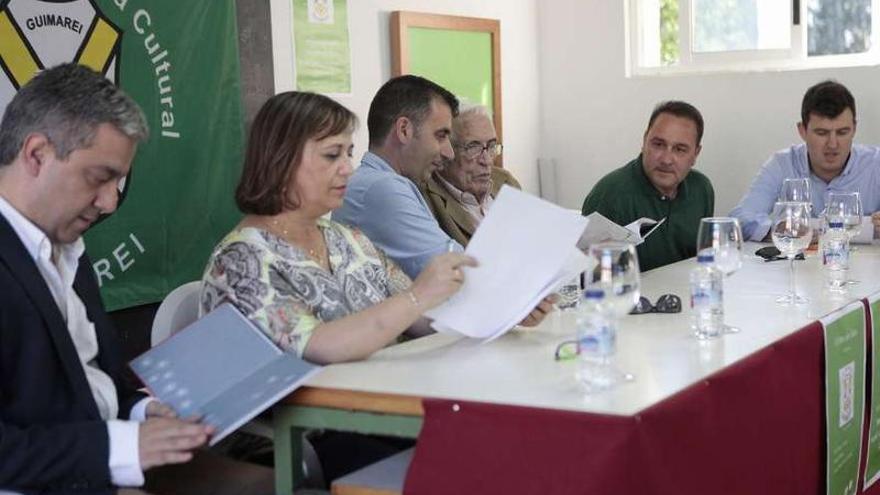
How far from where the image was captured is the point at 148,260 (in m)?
3.38

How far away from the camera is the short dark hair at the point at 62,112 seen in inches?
65.1

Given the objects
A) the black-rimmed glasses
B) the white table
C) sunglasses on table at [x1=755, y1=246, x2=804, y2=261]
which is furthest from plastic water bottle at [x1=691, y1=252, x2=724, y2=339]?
the black-rimmed glasses

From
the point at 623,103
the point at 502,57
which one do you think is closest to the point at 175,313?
the point at 502,57

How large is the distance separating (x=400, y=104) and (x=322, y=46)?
1185mm

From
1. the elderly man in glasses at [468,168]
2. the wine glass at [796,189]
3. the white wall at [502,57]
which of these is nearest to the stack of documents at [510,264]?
the elderly man in glasses at [468,168]

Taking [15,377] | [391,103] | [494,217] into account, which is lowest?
[15,377]

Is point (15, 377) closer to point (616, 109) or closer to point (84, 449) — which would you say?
point (84, 449)

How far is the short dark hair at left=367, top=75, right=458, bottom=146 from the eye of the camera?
3016mm

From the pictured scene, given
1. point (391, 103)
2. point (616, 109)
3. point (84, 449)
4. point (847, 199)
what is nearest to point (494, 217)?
point (84, 449)

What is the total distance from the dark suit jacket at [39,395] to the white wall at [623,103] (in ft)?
13.2

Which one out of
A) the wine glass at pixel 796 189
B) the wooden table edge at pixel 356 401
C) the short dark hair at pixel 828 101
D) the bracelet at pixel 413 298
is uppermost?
the short dark hair at pixel 828 101

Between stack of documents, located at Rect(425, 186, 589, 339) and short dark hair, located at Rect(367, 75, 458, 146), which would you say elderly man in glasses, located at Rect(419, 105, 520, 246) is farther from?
stack of documents, located at Rect(425, 186, 589, 339)

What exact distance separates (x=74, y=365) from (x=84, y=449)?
5.6 inches

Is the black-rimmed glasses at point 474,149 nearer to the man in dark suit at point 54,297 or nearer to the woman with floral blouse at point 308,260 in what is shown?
the woman with floral blouse at point 308,260
